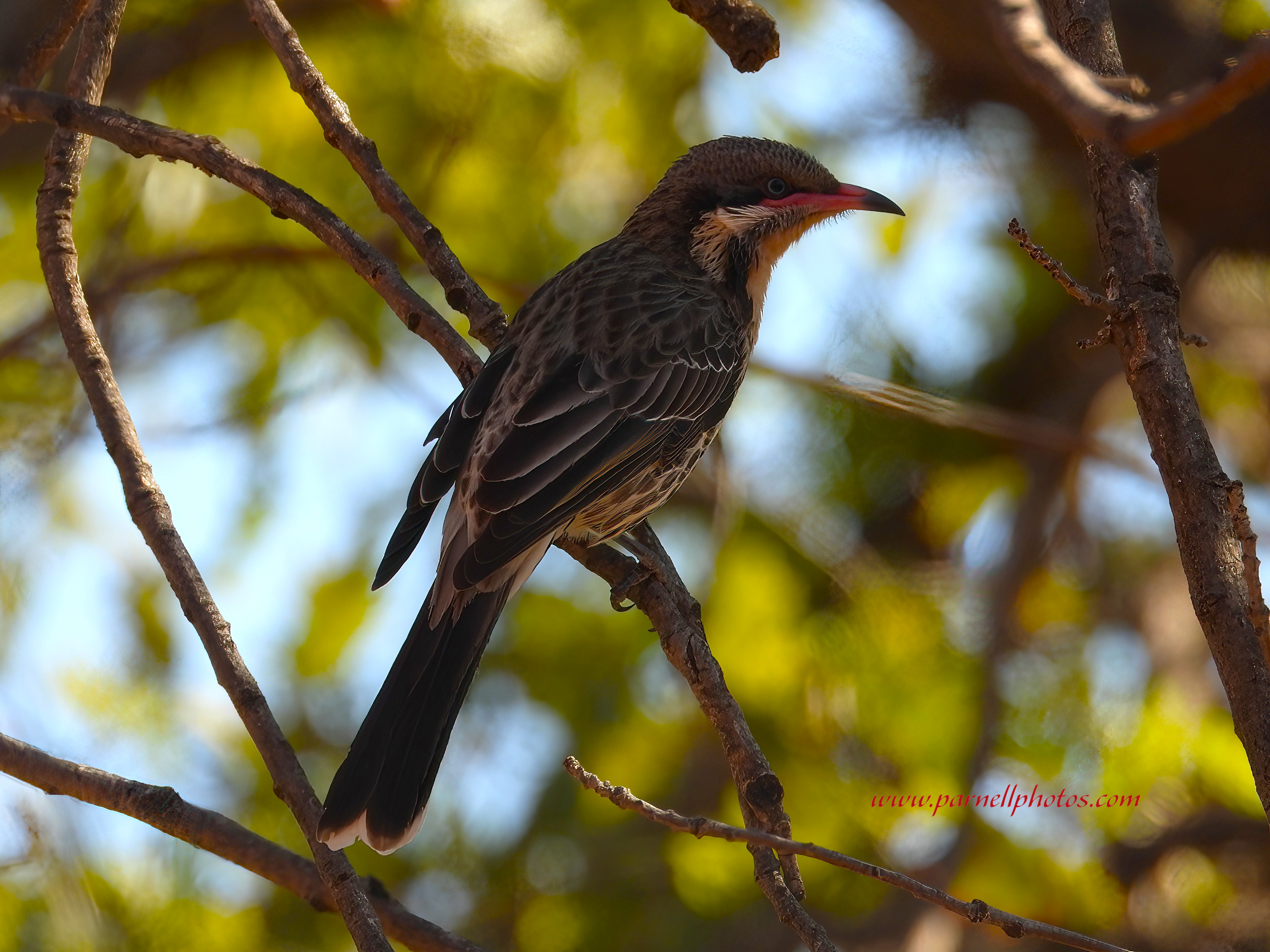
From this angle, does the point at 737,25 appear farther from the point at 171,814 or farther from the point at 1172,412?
the point at 171,814

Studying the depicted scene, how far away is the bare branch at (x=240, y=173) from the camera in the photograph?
99.5 inches

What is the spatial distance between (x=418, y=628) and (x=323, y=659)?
1.19m

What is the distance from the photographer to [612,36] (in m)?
4.05

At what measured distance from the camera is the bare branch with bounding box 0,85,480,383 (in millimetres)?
2527

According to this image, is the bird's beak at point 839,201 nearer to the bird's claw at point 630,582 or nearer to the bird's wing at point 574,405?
the bird's wing at point 574,405

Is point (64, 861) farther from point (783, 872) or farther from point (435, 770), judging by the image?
point (783, 872)

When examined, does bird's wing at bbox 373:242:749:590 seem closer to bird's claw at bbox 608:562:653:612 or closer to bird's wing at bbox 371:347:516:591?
bird's wing at bbox 371:347:516:591

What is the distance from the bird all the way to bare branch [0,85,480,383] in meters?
0.37

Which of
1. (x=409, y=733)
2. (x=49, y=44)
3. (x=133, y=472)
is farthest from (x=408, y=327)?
(x=49, y=44)

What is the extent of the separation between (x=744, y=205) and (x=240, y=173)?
5.25 ft

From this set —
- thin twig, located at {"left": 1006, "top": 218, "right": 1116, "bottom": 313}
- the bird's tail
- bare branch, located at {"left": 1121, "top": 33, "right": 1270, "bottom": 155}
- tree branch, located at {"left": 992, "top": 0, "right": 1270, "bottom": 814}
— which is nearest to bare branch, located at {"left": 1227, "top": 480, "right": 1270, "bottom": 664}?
tree branch, located at {"left": 992, "top": 0, "right": 1270, "bottom": 814}

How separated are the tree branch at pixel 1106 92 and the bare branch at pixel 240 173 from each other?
162 cm

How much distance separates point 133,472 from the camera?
96.3 inches

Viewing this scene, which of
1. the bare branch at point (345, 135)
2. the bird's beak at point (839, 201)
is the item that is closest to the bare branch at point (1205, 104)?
the bare branch at point (345, 135)
